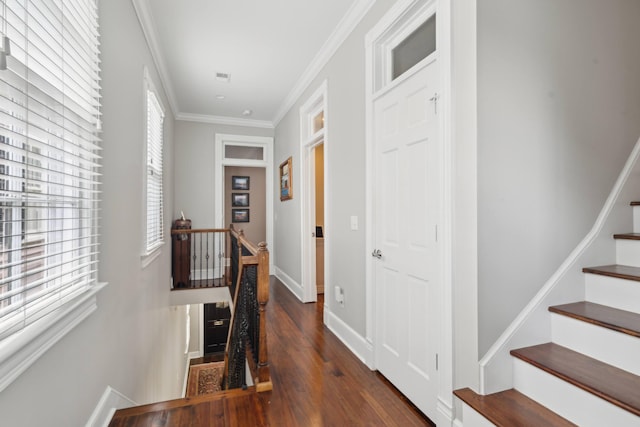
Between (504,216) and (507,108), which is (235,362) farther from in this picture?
(507,108)

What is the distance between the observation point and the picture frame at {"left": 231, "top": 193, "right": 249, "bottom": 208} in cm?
709

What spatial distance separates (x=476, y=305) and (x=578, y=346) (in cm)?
57

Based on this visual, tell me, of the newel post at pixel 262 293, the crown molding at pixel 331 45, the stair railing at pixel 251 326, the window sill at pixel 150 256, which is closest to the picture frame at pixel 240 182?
the crown molding at pixel 331 45

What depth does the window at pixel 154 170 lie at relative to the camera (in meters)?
3.25

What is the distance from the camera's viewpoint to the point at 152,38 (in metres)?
3.00

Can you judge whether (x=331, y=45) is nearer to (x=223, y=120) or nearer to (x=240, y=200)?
(x=223, y=120)

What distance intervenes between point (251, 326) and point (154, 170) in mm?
2126

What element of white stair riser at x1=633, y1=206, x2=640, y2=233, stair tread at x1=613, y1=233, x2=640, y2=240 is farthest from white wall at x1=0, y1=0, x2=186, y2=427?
white stair riser at x1=633, y1=206, x2=640, y2=233

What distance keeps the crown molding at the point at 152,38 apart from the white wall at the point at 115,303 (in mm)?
116

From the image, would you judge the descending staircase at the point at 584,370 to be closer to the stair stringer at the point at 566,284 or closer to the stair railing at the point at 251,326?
the stair stringer at the point at 566,284

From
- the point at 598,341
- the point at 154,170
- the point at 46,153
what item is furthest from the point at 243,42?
the point at 598,341

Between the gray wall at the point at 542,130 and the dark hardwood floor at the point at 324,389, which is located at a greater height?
the gray wall at the point at 542,130

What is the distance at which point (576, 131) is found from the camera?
180cm

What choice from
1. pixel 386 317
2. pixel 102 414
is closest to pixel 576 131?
pixel 386 317
